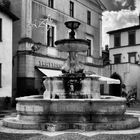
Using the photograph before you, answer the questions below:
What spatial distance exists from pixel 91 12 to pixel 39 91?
1274cm

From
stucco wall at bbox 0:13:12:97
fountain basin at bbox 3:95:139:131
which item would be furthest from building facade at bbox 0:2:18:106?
fountain basin at bbox 3:95:139:131

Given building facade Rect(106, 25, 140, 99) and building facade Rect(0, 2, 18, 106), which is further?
building facade Rect(106, 25, 140, 99)

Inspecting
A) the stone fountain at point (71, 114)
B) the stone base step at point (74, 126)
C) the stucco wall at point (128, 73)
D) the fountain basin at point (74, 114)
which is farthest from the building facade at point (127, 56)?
the stone base step at point (74, 126)

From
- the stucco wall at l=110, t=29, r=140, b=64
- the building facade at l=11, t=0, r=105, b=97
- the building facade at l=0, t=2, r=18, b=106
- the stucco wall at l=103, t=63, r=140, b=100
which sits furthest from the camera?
the stucco wall at l=110, t=29, r=140, b=64

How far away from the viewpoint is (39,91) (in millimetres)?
25078

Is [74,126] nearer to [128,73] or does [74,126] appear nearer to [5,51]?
[5,51]

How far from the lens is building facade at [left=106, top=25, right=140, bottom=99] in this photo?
3509cm

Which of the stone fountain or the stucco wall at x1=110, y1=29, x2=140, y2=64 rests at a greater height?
the stucco wall at x1=110, y1=29, x2=140, y2=64

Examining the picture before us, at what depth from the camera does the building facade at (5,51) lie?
2105 centimetres

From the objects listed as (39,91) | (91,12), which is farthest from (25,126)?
(91,12)

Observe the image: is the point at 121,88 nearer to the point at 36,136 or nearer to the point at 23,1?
the point at 23,1

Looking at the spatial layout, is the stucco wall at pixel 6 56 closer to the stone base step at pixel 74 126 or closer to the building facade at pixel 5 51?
the building facade at pixel 5 51

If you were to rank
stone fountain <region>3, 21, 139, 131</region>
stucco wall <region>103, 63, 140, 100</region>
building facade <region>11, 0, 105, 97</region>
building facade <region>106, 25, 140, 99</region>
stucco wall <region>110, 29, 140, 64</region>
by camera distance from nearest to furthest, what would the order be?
stone fountain <region>3, 21, 139, 131</region>
building facade <region>11, 0, 105, 97</region>
stucco wall <region>103, 63, 140, 100</region>
building facade <region>106, 25, 140, 99</region>
stucco wall <region>110, 29, 140, 64</region>

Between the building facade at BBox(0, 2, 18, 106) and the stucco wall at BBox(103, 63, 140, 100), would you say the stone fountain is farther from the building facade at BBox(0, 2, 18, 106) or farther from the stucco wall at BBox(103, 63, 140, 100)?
the stucco wall at BBox(103, 63, 140, 100)
